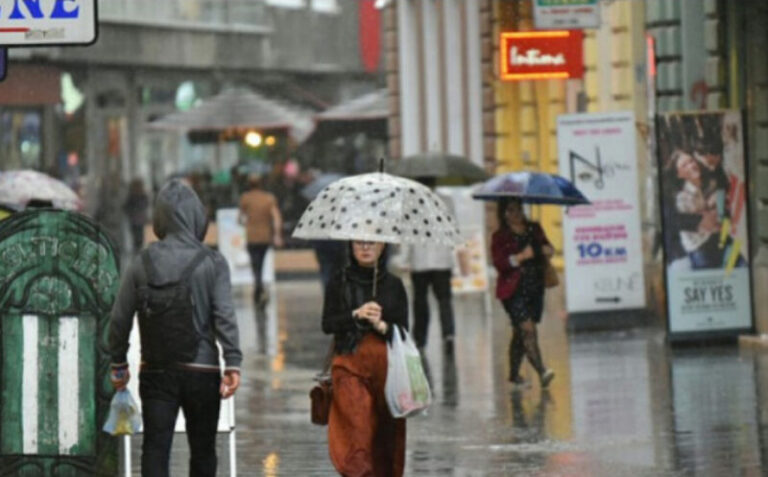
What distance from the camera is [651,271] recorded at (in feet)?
85.8

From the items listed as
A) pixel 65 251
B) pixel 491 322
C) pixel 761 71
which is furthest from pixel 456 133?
pixel 65 251

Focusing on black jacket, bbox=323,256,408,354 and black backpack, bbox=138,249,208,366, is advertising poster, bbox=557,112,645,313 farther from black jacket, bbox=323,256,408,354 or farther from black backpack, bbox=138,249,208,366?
black backpack, bbox=138,249,208,366

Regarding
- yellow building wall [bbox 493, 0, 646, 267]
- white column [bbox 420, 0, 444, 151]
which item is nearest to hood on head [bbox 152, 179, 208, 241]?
yellow building wall [bbox 493, 0, 646, 267]

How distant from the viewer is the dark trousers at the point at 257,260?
3241 centimetres

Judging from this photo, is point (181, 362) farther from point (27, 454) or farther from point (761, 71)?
point (761, 71)

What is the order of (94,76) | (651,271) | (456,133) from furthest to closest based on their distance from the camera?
(94,76) < (456,133) < (651,271)

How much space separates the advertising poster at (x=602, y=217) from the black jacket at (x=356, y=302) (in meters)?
12.7

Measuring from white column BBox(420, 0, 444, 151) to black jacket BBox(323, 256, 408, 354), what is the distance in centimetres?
2891

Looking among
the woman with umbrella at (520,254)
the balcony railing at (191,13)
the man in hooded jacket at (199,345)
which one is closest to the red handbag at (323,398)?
the man in hooded jacket at (199,345)

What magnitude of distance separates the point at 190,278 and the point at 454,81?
96.7 feet

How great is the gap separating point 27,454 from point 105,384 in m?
0.55

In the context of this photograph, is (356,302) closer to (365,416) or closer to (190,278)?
(365,416)

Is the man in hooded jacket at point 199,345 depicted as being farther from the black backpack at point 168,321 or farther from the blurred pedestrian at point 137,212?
the blurred pedestrian at point 137,212

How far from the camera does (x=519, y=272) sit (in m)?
19.6
